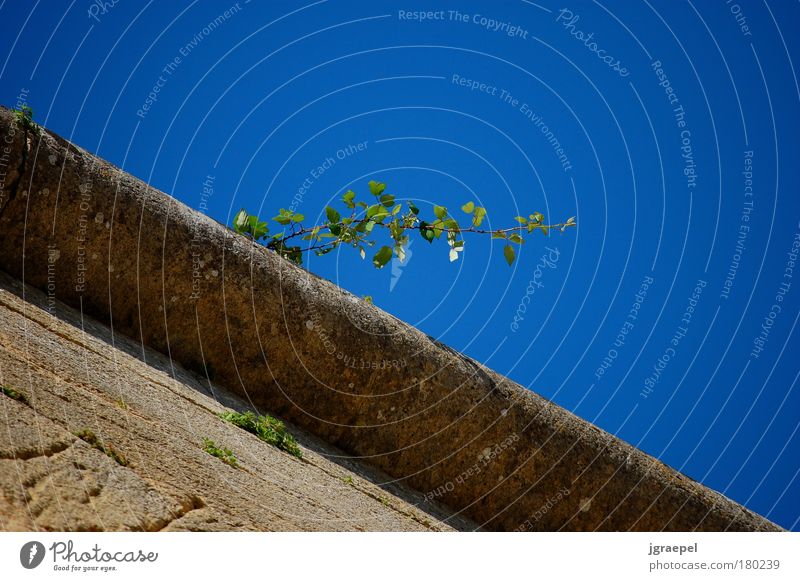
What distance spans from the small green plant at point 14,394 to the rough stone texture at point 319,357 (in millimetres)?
2043

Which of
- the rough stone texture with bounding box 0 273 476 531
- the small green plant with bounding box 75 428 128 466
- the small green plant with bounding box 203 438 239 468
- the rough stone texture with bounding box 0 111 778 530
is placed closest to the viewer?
the rough stone texture with bounding box 0 273 476 531

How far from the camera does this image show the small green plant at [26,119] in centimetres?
431

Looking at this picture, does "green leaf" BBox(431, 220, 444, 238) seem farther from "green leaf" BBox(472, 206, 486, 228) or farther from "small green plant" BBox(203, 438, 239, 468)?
"small green plant" BBox(203, 438, 239, 468)

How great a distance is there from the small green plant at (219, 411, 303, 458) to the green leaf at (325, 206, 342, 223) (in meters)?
2.52

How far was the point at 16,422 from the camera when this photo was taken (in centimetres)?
233

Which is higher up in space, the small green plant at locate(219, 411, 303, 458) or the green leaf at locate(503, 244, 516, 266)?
the green leaf at locate(503, 244, 516, 266)

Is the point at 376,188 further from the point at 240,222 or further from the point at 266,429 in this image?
the point at 266,429

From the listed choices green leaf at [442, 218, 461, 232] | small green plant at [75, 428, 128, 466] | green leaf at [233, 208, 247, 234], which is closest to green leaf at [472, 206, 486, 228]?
green leaf at [442, 218, 461, 232]

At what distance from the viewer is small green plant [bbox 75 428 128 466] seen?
8.23ft

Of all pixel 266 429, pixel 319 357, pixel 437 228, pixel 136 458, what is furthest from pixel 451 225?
pixel 136 458

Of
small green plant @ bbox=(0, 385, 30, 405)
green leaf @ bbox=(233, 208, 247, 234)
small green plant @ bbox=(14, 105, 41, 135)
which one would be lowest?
small green plant @ bbox=(0, 385, 30, 405)

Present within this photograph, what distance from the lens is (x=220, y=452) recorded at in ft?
11.0

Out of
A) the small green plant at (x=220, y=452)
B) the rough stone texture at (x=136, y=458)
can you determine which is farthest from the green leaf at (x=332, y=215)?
the small green plant at (x=220, y=452)
